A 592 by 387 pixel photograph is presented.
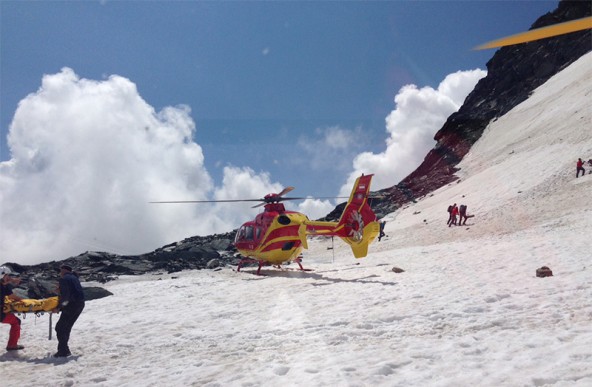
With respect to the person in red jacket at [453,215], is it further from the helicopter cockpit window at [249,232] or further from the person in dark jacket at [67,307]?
the person in dark jacket at [67,307]

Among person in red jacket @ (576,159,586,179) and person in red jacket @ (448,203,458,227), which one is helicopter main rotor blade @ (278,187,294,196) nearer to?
person in red jacket @ (448,203,458,227)

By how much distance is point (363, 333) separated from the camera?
835cm

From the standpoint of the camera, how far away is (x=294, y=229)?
21156 mm

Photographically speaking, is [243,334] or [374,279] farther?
[374,279]

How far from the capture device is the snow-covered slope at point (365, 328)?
20.5 feet

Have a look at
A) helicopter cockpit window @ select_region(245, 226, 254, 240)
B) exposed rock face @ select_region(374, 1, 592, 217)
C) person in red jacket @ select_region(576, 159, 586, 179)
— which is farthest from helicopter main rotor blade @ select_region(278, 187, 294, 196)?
exposed rock face @ select_region(374, 1, 592, 217)

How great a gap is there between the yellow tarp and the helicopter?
11.7 m

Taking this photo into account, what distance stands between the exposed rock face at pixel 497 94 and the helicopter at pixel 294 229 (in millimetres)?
32537

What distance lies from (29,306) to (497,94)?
278 feet

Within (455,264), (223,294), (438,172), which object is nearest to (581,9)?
(438,172)

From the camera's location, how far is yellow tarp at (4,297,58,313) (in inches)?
382

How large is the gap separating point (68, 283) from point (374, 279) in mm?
9428

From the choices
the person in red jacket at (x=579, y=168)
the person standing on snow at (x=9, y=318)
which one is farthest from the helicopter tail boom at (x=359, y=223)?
the person in red jacket at (x=579, y=168)

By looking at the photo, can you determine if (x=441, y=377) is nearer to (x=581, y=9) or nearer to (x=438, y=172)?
(x=438, y=172)
